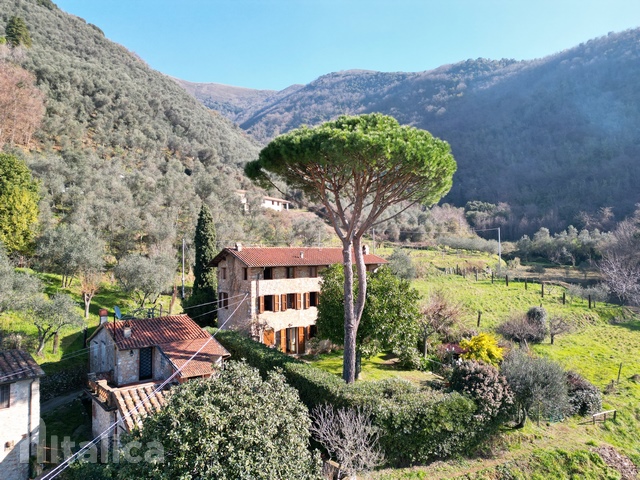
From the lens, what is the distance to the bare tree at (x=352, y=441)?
11398 mm

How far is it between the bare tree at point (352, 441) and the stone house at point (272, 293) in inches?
421

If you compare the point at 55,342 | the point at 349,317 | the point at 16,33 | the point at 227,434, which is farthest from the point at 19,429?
the point at 16,33

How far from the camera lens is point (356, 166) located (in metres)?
15.3

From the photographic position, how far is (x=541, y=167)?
353ft

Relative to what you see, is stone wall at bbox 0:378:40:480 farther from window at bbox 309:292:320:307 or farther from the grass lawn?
window at bbox 309:292:320:307

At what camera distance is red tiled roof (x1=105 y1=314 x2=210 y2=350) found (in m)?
18.3

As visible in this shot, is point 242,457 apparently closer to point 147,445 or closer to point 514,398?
point 147,445

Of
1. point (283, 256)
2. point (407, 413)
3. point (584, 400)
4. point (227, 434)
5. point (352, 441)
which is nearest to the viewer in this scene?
point (227, 434)

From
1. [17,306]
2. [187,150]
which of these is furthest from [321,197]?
[187,150]

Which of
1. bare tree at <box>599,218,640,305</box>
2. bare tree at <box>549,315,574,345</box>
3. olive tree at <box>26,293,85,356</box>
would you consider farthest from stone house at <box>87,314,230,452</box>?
bare tree at <box>599,218,640,305</box>

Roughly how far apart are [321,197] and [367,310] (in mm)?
5769

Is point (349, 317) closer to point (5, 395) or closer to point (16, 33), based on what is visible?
point (5, 395)

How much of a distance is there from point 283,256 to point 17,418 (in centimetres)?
1502

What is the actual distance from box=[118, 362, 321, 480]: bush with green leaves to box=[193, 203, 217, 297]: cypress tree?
18794mm
